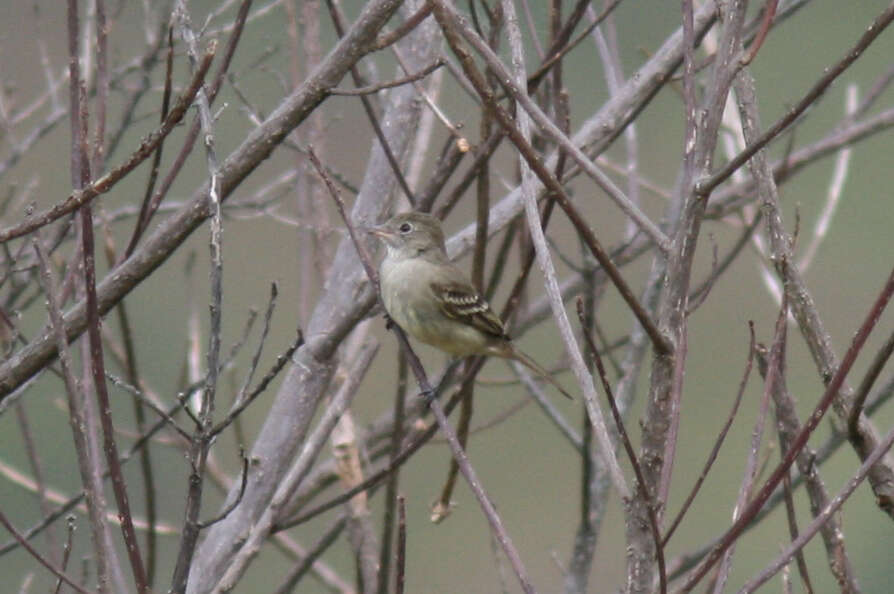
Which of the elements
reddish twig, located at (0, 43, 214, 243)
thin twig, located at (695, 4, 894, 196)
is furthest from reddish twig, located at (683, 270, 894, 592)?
reddish twig, located at (0, 43, 214, 243)

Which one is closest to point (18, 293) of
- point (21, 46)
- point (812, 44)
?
point (21, 46)

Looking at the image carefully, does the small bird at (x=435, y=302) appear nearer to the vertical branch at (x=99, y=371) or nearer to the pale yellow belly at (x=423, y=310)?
the pale yellow belly at (x=423, y=310)

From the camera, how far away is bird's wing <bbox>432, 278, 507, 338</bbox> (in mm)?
6477

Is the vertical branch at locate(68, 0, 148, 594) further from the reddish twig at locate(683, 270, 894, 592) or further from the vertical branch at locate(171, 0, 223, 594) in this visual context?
the reddish twig at locate(683, 270, 894, 592)

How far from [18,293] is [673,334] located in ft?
8.40

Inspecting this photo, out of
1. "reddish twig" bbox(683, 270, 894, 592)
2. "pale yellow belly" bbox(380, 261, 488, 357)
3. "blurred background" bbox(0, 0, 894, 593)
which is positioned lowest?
"reddish twig" bbox(683, 270, 894, 592)

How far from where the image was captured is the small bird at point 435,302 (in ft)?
21.0

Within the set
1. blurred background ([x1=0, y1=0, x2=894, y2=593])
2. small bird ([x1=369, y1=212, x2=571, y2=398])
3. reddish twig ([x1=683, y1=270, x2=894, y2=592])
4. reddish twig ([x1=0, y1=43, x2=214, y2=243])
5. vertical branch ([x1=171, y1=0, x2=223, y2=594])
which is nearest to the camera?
reddish twig ([x1=683, y1=270, x2=894, y2=592])

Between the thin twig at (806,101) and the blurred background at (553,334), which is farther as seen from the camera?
the blurred background at (553,334)

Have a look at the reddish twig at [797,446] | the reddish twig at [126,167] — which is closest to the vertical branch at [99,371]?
the reddish twig at [126,167]

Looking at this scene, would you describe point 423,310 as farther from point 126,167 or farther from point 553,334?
point 553,334

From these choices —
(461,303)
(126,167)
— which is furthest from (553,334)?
(126,167)

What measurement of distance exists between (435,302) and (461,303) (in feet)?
0.37

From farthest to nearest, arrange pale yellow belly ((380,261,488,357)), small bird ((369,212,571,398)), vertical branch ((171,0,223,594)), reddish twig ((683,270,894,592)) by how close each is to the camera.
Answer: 1. pale yellow belly ((380,261,488,357))
2. small bird ((369,212,571,398))
3. vertical branch ((171,0,223,594))
4. reddish twig ((683,270,894,592))
